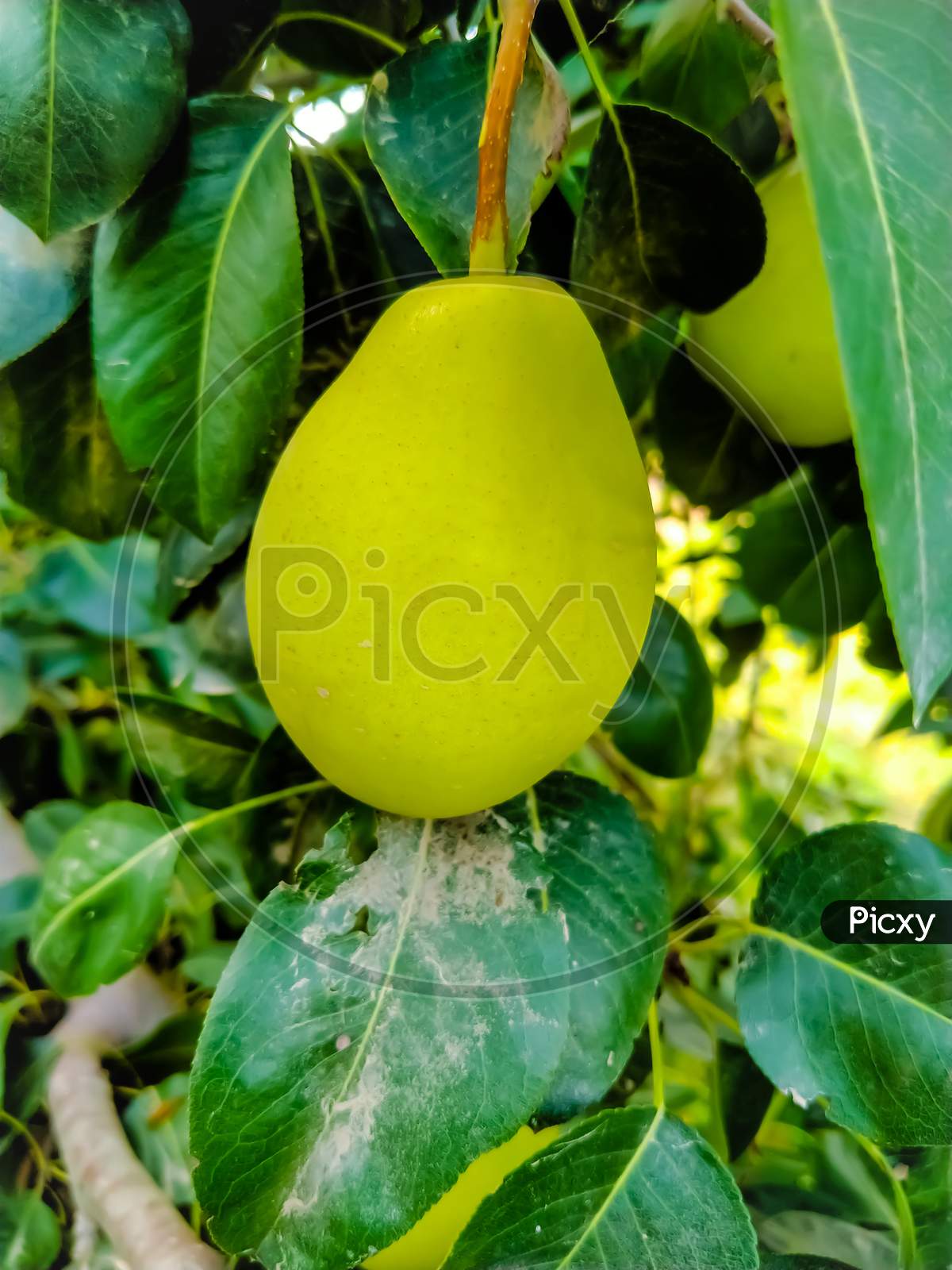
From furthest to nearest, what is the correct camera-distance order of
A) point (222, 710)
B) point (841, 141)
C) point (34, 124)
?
point (222, 710), point (34, 124), point (841, 141)

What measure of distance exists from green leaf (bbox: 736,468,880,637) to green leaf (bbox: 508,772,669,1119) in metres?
0.24

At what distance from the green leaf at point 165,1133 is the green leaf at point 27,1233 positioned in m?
0.07

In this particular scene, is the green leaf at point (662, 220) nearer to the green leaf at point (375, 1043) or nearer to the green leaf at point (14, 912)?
the green leaf at point (375, 1043)

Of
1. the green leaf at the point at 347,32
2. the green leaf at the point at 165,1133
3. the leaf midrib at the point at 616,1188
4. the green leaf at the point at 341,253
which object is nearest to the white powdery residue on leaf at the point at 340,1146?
the leaf midrib at the point at 616,1188

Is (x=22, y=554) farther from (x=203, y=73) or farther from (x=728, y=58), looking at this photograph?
(x=728, y=58)

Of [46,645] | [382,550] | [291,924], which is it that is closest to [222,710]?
[46,645]

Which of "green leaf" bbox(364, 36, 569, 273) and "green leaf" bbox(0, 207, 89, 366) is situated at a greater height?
"green leaf" bbox(364, 36, 569, 273)

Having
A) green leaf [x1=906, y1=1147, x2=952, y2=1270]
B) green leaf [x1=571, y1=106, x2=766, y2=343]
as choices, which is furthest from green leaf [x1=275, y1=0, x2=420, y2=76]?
green leaf [x1=906, y1=1147, x2=952, y2=1270]

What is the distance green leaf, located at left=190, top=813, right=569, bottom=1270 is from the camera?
355 mm

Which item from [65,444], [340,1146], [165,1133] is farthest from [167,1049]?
[65,444]

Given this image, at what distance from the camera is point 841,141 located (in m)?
0.22

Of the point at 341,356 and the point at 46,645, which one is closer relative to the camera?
the point at 341,356

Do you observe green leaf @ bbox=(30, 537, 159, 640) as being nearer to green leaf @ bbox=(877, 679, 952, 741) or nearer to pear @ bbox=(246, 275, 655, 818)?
pear @ bbox=(246, 275, 655, 818)

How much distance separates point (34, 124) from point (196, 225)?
0.23 feet
